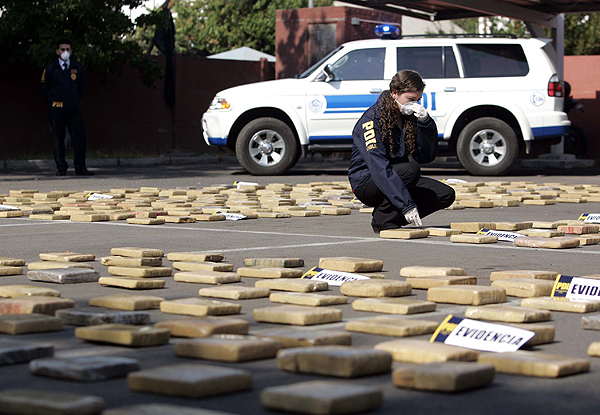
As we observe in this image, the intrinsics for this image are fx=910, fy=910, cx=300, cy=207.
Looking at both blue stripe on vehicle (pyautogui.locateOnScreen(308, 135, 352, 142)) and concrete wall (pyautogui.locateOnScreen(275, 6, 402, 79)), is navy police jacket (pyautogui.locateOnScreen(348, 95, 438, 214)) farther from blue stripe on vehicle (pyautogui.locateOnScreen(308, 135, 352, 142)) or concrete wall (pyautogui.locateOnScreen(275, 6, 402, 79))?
concrete wall (pyautogui.locateOnScreen(275, 6, 402, 79))

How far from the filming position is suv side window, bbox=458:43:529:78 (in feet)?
42.9

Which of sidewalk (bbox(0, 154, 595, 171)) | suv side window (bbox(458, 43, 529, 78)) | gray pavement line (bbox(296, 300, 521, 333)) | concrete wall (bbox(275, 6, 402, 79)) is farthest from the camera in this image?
concrete wall (bbox(275, 6, 402, 79))

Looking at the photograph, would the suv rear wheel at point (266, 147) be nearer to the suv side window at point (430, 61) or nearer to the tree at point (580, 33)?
the suv side window at point (430, 61)

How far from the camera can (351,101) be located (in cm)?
1304

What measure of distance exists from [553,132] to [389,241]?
7.32 metres

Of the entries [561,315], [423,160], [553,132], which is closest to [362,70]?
[553,132]

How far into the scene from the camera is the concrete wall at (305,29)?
796 inches

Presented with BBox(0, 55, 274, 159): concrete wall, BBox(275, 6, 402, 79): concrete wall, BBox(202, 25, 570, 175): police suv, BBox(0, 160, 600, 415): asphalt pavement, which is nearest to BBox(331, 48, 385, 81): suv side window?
BBox(202, 25, 570, 175): police suv

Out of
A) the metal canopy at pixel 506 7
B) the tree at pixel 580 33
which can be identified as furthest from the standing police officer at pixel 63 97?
the tree at pixel 580 33

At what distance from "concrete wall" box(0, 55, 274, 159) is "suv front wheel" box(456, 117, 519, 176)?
28.1 feet

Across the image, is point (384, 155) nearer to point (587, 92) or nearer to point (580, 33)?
point (587, 92)

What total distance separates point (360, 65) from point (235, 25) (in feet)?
84.3

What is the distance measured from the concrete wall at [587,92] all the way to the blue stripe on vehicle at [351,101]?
22.0 feet

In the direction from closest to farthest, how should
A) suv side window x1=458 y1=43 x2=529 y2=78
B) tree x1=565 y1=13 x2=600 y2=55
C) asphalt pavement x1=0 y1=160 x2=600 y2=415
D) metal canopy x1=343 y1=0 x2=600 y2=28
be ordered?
1. asphalt pavement x1=0 y1=160 x2=600 y2=415
2. suv side window x1=458 y1=43 x2=529 y2=78
3. metal canopy x1=343 y1=0 x2=600 y2=28
4. tree x1=565 y1=13 x2=600 y2=55
